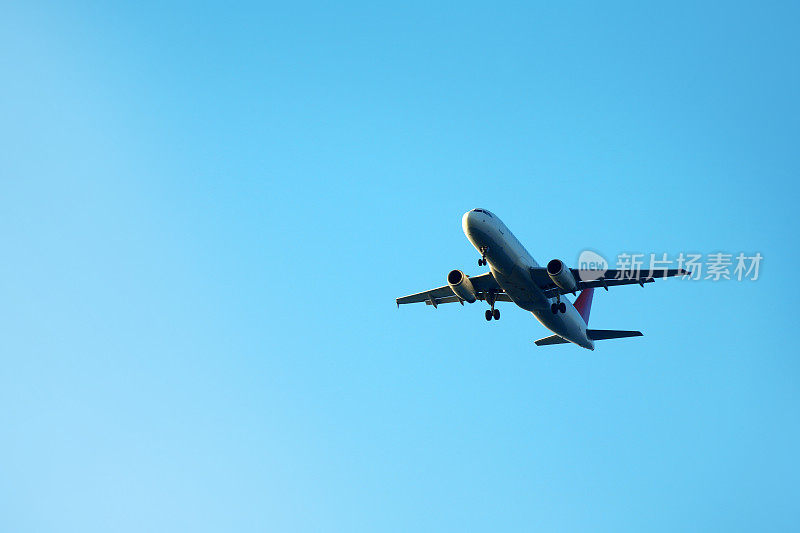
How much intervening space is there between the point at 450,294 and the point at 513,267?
10451mm

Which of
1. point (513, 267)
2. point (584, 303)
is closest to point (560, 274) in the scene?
point (513, 267)

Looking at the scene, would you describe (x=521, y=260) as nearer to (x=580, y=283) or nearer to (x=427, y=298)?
(x=580, y=283)

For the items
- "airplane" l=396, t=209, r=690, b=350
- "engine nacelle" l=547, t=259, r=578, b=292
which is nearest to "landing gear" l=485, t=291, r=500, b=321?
"airplane" l=396, t=209, r=690, b=350

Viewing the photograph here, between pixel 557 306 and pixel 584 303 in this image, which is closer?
pixel 557 306

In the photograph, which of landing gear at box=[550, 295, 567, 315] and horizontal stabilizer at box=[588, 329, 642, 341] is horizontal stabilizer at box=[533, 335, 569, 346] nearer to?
horizontal stabilizer at box=[588, 329, 642, 341]

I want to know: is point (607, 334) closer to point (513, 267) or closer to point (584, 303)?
point (584, 303)

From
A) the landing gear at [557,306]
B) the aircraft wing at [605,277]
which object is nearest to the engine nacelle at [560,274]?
the aircraft wing at [605,277]

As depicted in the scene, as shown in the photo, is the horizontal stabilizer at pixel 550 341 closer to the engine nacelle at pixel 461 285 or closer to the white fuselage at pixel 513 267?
the white fuselage at pixel 513 267

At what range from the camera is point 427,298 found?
57.5 m

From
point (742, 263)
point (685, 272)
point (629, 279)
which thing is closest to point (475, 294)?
point (629, 279)

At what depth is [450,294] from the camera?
56969mm

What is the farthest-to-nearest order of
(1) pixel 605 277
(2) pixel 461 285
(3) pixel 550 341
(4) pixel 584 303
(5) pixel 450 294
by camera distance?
(4) pixel 584 303 < (3) pixel 550 341 < (5) pixel 450 294 < (2) pixel 461 285 < (1) pixel 605 277

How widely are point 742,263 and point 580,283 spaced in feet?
31.7

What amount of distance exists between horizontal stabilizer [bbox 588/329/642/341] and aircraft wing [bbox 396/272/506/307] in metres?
6.88
